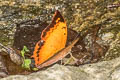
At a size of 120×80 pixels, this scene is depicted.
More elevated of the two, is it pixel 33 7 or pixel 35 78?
pixel 33 7

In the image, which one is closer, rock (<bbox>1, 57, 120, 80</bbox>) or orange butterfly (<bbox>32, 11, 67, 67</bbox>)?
rock (<bbox>1, 57, 120, 80</bbox>)

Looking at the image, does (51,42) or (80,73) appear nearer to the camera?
(80,73)

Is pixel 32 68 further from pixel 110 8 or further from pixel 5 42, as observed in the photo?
pixel 110 8

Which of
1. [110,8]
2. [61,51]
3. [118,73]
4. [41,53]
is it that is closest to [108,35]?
[110,8]

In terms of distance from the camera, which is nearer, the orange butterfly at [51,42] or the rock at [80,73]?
the rock at [80,73]
